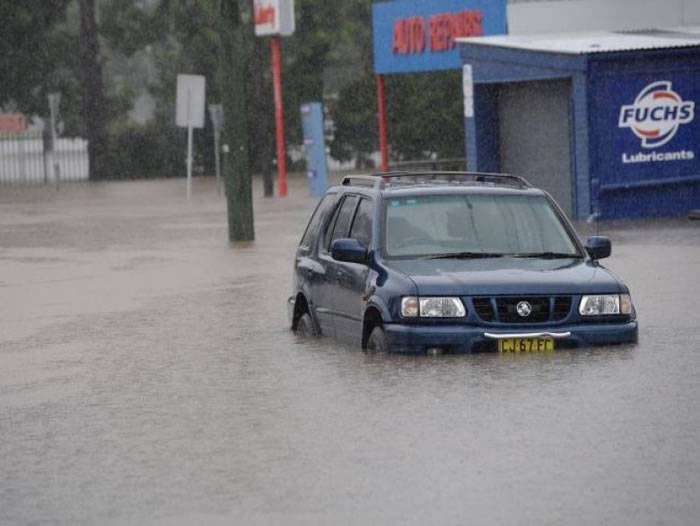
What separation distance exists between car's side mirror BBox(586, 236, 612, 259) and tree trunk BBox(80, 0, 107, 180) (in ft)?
191

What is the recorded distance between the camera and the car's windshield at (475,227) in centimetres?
1496

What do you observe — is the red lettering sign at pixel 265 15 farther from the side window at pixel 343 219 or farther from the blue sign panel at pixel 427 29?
the side window at pixel 343 219

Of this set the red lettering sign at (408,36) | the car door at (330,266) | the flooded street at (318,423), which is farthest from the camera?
the red lettering sign at (408,36)

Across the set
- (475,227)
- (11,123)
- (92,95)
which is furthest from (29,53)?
(475,227)

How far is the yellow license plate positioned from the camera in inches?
551

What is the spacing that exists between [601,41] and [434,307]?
2197 centimetres

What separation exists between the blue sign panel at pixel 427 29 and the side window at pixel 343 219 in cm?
2644

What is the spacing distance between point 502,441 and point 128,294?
1289 centimetres

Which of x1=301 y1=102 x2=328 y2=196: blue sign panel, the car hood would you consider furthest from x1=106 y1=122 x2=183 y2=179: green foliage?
the car hood

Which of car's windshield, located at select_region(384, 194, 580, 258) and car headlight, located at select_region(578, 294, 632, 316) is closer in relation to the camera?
car headlight, located at select_region(578, 294, 632, 316)

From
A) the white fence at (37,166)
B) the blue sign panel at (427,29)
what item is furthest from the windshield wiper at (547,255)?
the white fence at (37,166)

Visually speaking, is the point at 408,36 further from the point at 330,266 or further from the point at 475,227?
the point at 475,227

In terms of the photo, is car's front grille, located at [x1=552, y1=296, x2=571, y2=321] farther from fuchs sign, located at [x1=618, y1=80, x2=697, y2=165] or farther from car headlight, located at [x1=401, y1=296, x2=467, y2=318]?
fuchs sign, located at [x1=618, y1=80, x2=697, y2=165]

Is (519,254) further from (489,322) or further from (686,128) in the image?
(686,128)
